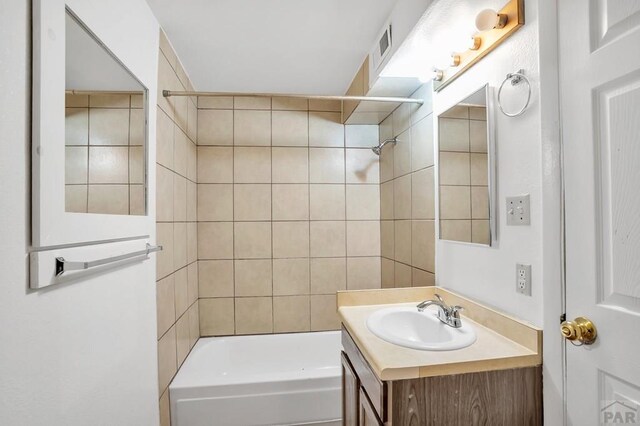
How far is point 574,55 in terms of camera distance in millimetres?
875

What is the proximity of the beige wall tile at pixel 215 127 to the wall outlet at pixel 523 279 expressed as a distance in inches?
87.4

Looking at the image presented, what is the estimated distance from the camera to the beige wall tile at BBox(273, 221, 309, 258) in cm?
257

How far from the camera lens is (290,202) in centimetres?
259

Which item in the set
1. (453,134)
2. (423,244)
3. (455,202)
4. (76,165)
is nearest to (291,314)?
(423,244)

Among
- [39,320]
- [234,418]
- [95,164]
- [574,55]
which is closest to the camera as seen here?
[39,320]

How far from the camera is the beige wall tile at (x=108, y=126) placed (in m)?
1.00

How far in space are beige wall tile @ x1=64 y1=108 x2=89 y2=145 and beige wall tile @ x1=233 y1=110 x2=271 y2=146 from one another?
1.61 metres

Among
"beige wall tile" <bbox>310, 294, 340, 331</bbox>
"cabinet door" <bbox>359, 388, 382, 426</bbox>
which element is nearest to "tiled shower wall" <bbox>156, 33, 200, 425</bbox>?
"beige wall tile" <bbox>310, 294, 340, 331</bbox>

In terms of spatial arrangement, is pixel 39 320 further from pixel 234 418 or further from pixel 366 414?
pixel 234 418

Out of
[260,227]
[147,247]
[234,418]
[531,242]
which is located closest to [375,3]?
[531,242]

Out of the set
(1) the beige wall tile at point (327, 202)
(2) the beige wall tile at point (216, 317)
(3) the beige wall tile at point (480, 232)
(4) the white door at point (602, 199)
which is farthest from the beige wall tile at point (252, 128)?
(4) the white door at point (602, 199)

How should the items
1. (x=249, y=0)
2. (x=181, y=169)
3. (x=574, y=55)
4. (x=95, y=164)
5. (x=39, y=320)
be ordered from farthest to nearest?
(x=181, y=169) < (x=249, y=0) < (x=95, y=164) < (x=574, y=55) < (x=39, y=320)

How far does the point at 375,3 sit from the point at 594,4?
0.94m

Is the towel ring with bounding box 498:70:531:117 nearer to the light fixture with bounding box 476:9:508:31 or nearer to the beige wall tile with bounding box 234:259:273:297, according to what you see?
the light fixture with bounding box 476:9:508:31
